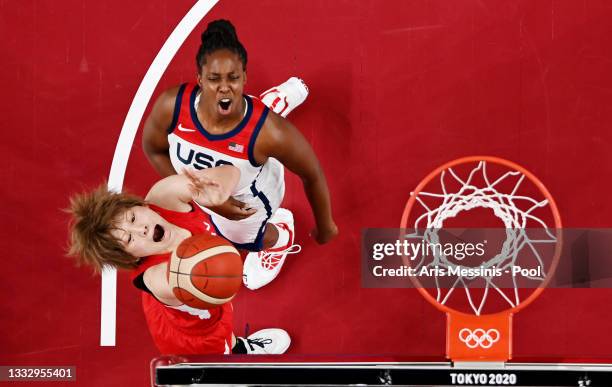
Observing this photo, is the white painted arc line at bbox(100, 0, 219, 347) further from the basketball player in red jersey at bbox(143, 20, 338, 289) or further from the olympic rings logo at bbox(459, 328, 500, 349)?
the olympic rings logo at bbox(459, 328, 500, 349)

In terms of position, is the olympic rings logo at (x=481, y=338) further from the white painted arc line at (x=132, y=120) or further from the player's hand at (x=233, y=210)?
the white painted arc line at (x=132, y=120)

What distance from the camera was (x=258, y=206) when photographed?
443cm

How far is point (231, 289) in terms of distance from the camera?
3.75 metres

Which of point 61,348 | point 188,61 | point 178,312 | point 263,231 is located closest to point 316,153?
point 263,231

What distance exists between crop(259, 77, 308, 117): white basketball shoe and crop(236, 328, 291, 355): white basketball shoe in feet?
4.14

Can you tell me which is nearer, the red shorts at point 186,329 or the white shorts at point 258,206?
the red shorts at point 186,329

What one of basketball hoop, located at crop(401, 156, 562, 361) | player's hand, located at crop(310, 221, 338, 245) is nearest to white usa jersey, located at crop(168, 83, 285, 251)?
player's hand, located at crop(310, 221, 338, 245)

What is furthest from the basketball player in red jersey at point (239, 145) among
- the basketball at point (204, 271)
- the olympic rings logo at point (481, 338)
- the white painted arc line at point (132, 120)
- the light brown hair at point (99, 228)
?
the olympic rings logo at point (481, 338)

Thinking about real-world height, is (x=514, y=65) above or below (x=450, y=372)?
above

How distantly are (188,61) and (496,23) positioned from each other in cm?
181

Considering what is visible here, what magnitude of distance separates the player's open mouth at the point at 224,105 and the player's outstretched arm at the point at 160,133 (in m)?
0.28

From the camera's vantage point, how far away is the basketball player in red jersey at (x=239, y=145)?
13.5ft

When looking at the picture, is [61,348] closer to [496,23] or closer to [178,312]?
[178,312]

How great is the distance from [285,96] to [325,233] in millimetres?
828
